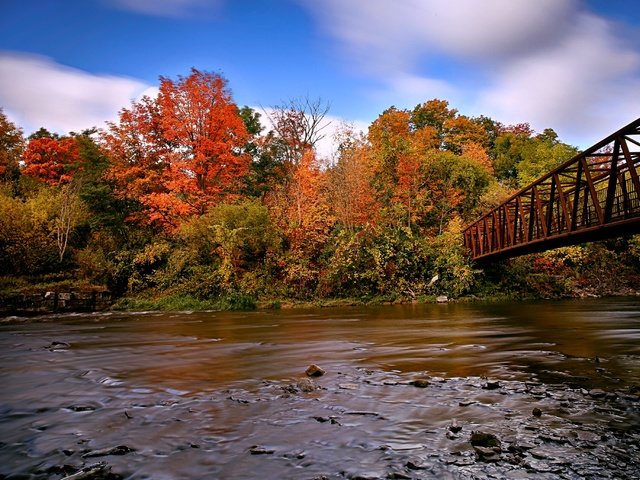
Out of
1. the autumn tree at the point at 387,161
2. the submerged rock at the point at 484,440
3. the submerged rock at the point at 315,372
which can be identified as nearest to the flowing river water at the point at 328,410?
the submerged rock at the point at 484,440

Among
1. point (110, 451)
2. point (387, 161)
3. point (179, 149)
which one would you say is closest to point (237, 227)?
point (179, 149)

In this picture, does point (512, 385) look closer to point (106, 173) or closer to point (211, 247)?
point (211, 247)

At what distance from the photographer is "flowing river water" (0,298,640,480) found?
3.56 m

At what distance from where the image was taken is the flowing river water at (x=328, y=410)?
356 centimetres

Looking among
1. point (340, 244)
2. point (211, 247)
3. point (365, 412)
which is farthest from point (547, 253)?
point (365, 412)

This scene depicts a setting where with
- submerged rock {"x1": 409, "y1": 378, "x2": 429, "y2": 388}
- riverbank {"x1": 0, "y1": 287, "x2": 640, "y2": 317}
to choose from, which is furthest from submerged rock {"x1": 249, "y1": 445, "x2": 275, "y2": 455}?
riverbank {"x1": 0, "y1": 287, "x2": 640, "y2": 317}

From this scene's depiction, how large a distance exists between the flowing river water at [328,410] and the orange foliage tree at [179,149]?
62.9ft

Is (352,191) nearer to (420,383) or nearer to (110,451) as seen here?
(420,383)

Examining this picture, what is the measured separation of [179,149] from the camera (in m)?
30.6

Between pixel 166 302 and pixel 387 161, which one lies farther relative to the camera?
pixel 387 161

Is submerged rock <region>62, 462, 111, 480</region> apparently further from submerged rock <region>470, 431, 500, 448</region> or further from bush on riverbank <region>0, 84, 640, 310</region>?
bush on riverbank <region>0, 84, 640, 310</region>

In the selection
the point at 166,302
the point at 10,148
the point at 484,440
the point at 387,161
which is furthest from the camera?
the point at 10,148

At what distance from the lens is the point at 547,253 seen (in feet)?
101

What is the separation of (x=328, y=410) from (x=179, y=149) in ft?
94.6
